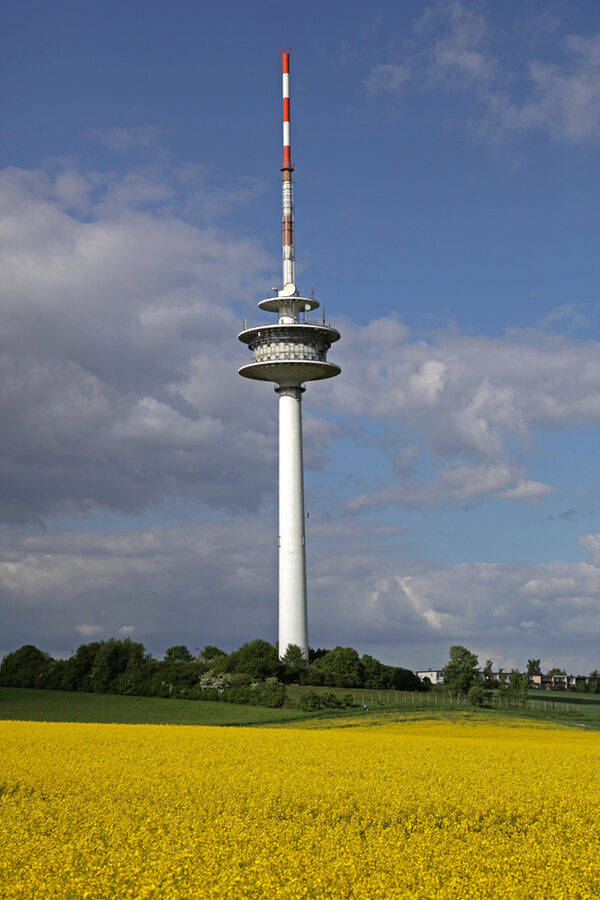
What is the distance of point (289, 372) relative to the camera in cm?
13288

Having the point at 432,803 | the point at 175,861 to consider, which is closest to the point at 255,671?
the point at 432,803

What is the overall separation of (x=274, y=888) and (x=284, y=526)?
10786 centimetres

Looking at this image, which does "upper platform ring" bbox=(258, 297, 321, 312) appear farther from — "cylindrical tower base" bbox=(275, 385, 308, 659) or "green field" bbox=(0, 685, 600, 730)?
"green field" bbox=(0, 685, 600, 730)

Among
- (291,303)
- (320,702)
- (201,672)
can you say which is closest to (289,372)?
(291,303)

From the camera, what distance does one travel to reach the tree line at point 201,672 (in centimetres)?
10862

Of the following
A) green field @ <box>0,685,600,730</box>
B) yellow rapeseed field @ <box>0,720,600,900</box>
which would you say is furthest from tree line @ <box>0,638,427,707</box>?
yellow rapeseed field @ <box>0,720,600,900</box>

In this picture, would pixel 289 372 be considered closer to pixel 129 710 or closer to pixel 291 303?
pixel 291 303

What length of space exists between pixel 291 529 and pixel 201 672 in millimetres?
23593

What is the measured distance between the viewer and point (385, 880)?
21734 millimetres

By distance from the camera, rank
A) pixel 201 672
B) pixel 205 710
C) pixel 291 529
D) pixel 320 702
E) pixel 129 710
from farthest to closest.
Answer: pixel 291 529, pixel 201 672, pixel 320 702, pixel 129 710, pixel 205 710

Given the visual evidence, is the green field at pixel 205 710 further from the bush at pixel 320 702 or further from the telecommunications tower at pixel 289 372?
the telecommunications tower at pixel 289 372

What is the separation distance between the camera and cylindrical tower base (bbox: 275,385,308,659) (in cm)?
12644

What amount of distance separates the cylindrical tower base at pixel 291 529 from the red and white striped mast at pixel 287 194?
16883 millimetres

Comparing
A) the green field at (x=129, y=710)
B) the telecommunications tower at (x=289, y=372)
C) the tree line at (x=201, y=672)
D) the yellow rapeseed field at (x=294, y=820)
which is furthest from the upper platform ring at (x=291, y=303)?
the yellow rapeseed field at (x=294, y=820)
